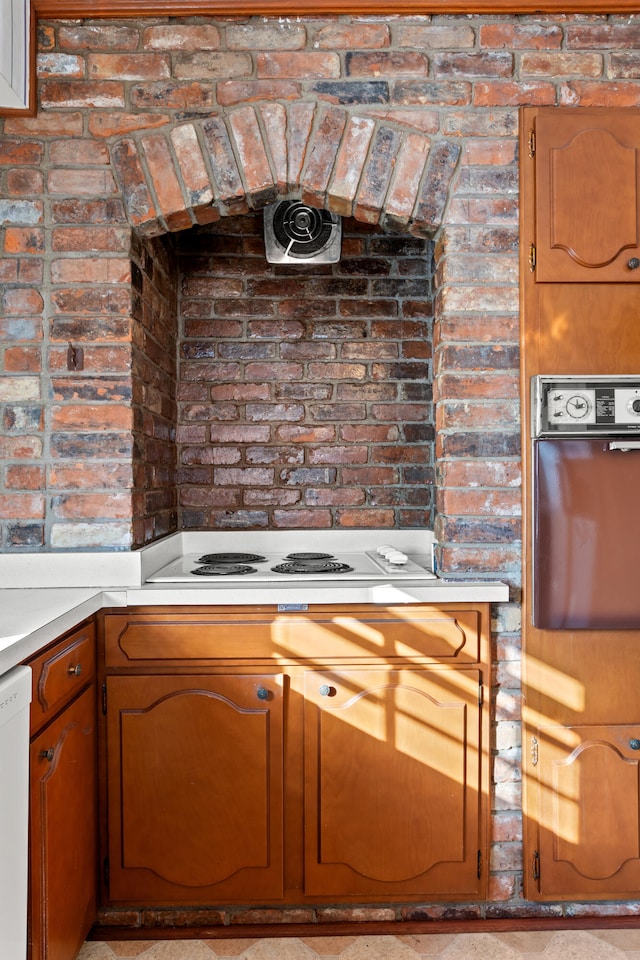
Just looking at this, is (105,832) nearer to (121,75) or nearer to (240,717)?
(240,717)

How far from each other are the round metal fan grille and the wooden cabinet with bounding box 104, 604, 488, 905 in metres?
1.20

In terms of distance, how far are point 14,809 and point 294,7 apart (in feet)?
6.64

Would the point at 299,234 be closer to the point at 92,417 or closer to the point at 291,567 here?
the point at 92,417

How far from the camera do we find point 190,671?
1728mm

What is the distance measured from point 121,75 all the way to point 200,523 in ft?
4.59

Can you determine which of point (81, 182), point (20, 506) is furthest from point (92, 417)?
point (81, 182)

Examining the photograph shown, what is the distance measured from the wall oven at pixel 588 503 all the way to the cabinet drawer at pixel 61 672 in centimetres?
119

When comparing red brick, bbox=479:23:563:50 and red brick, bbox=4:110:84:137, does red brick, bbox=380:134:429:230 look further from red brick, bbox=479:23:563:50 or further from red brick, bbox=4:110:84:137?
red brick, bbox=4:110:84:137

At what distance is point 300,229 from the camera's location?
217cm

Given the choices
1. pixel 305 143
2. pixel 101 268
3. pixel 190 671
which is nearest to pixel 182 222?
pixel 101 268

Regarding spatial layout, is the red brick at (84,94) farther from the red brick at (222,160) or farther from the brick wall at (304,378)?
the brick wall at (304,378)

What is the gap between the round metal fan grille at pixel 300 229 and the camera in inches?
85.4

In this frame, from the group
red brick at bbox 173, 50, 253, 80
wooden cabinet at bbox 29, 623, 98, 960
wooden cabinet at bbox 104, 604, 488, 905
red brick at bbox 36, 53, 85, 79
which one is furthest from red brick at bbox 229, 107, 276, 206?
wooden cabinet at bbox 29, 623, 98, 960

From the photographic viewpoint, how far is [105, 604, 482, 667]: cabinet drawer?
1723 mm
